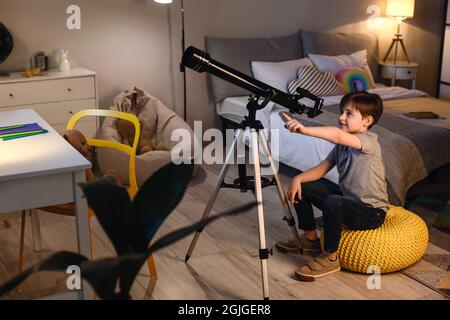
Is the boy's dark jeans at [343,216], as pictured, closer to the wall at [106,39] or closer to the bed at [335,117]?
the bed at [335,117]

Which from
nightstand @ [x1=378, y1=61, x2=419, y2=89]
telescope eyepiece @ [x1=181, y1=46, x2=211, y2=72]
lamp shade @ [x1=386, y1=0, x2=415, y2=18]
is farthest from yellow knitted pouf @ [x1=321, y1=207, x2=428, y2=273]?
lamp shade @ [x1=386, y1=0, x2=415, y2=18]

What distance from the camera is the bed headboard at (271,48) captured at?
5.00m

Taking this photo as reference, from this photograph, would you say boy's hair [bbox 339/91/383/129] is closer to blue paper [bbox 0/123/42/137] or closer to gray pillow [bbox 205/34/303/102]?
blue paper [bbox 0/123/42/137]

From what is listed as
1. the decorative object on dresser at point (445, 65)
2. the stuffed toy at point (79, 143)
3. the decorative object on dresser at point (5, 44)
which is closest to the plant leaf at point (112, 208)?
the stuffed toy at point (79, 143)

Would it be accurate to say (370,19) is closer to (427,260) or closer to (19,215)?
(427,260)

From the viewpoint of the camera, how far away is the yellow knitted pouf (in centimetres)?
289

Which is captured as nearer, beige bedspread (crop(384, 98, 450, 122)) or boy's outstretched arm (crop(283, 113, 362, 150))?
boy's outstretched arm (crop(283, 113, 362, 150))

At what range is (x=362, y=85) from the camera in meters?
5.06

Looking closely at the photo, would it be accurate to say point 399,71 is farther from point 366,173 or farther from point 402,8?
point 366,173

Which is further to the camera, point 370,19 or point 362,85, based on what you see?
point 370,19

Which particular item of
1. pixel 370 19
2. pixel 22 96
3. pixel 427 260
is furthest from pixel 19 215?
pixel 370 19

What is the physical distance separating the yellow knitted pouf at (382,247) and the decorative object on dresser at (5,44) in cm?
259

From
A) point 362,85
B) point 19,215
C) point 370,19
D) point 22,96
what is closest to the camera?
point 19,215
